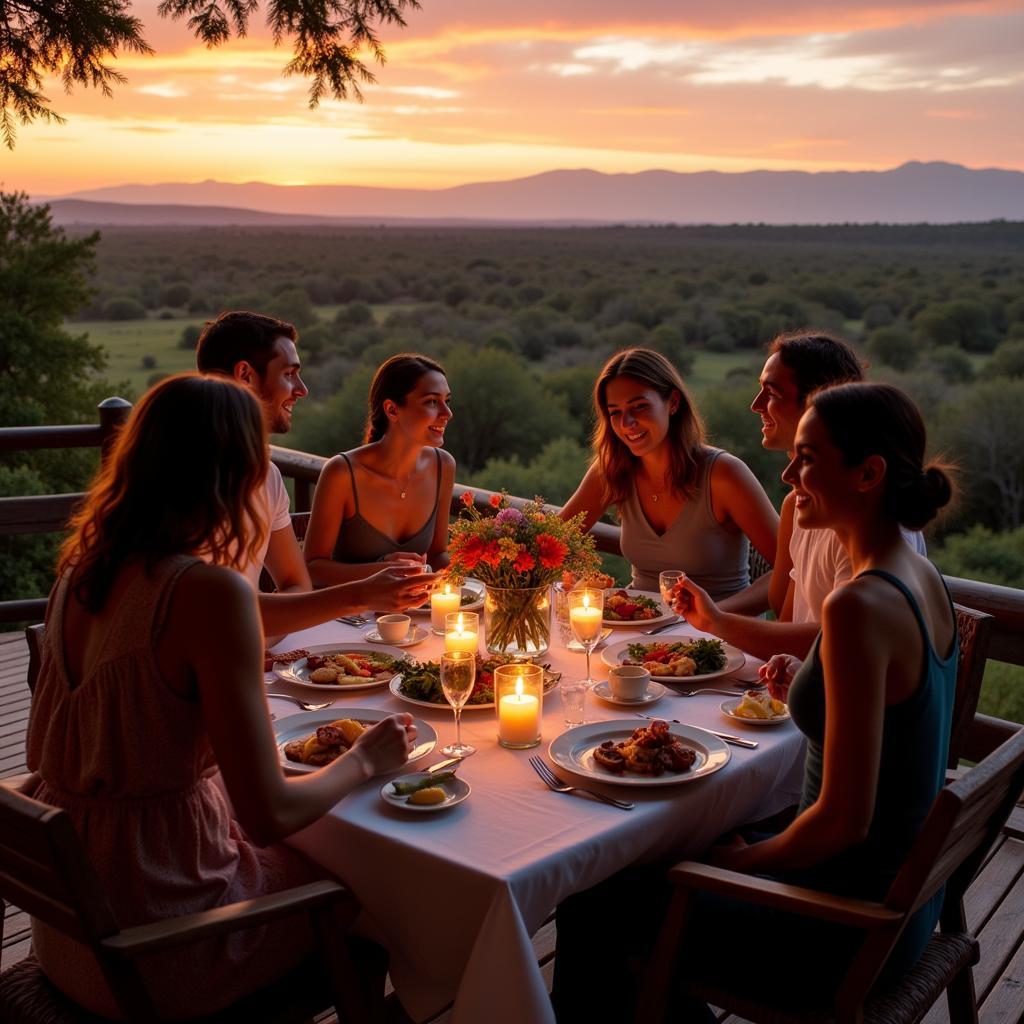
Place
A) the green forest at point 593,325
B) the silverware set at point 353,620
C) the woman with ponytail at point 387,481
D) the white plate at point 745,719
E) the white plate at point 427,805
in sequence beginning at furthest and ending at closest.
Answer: the green forest at point 593,325, the woman with ponytail at point 387,481, the silverware set at point 353,620, the white plate at point 745,719, the white plate at point 427,805

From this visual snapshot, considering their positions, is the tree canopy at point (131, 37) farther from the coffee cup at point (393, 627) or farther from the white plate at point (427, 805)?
the white plate at point (427, 805)

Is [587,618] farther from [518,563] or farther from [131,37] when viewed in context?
[131,37]

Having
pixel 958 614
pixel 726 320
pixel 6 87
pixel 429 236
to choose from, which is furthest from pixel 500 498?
pixel 429 236

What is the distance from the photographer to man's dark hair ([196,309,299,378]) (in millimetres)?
3178

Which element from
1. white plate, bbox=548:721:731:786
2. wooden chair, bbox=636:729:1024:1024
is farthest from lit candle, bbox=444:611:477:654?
wooden chair, bbox=636:729:1024:1024

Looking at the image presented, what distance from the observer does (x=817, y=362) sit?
9.44 feet

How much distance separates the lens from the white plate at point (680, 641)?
7.95ft

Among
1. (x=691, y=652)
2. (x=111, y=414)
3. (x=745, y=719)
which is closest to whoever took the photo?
(x=745, y=719)

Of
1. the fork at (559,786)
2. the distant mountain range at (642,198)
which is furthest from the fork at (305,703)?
the distant mountain range at (642,198)

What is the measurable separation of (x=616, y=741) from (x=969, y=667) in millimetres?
848

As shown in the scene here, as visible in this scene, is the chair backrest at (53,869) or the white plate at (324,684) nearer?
the chair backrest at (53,869)

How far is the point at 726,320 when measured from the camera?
33.7m

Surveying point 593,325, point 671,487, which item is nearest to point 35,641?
point 671,487

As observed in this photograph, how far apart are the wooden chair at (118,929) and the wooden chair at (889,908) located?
0.55 meters
